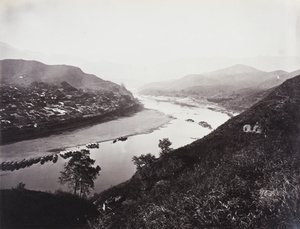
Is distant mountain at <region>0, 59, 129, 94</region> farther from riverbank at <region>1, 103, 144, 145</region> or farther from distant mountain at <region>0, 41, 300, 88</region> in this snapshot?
distant mountain at <region>0, 41, 300, 88</region>

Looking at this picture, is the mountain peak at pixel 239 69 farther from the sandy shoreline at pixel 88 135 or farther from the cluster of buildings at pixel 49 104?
the cluster of buildings at pixel 49 104

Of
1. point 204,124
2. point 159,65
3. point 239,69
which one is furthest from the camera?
point 239,69

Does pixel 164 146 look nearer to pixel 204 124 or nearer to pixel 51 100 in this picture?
pixel 204 124

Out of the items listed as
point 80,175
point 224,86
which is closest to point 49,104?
point 80,175

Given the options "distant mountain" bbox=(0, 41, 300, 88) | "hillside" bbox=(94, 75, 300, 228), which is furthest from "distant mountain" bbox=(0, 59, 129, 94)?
"hillside" bbox=(94, 75, 300, 228)

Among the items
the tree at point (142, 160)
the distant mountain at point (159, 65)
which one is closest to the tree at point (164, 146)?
the tree at point (142, 160)
